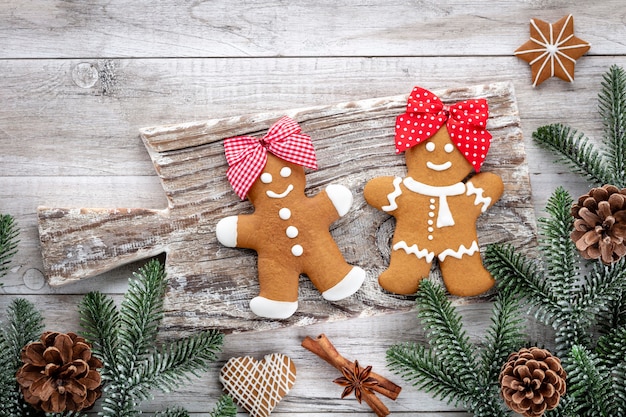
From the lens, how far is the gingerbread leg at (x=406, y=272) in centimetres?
140

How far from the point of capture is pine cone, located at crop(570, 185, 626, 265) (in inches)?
47.9

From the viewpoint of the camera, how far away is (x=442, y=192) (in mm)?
1394

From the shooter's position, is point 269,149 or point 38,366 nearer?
point 38,366

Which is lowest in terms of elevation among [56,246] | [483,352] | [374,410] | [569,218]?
[374,410]

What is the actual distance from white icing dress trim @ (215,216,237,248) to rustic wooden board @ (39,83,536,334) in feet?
0.13

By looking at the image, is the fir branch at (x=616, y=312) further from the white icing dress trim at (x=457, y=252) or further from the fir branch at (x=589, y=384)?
the white icing dress trim at (x=457, y=252)

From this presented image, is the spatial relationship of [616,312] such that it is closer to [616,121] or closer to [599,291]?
[599,291]

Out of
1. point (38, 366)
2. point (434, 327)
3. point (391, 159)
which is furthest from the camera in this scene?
point (391, 159)

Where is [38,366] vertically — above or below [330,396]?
above

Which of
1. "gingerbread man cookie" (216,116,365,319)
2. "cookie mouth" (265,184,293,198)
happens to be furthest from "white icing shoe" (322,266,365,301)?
"cookie mouth" (265,184,293,198)

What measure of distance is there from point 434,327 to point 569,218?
338 mm

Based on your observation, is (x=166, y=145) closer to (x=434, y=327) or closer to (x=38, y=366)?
(x=38, y=366)

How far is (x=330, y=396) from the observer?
4.88 ft

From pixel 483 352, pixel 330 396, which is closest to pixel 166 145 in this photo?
pixel 330 396
